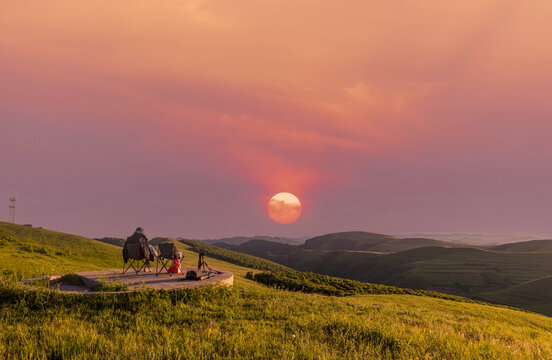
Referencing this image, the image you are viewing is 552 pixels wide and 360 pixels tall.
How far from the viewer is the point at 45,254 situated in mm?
23188

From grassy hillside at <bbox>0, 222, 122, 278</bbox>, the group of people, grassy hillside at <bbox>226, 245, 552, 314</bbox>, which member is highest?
the group of people

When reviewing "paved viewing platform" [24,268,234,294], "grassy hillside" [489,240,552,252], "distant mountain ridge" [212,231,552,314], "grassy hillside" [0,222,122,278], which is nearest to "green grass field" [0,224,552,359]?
"paved viewing platform" [24,268,234,294]

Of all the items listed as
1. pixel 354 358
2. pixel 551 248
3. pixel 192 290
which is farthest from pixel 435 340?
pixel 551 248

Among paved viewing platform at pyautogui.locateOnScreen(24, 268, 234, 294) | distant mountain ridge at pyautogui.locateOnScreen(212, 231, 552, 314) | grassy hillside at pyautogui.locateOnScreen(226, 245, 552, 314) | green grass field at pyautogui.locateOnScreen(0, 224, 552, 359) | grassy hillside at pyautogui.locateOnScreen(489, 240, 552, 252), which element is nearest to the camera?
green grass field at pyautogui.locateOnScreen(0, 224, 552, 359)

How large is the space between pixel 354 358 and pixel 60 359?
5.63m

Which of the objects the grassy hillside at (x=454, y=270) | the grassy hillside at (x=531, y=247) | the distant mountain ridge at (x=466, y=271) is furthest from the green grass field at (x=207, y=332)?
the grassy hillside at (x=531, y=247)

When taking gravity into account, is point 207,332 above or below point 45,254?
above

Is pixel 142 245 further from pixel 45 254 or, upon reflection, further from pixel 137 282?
pixel 45 254

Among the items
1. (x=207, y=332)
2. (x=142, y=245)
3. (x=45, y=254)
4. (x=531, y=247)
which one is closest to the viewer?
(x=207, y=332)

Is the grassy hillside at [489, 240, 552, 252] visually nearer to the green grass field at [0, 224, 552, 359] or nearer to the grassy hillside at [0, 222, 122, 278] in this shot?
the green grass field at [0, 224, 552, 359]

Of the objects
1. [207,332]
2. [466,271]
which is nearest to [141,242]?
[207,332]

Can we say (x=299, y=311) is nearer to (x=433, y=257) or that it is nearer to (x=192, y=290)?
(x=192, y=290)

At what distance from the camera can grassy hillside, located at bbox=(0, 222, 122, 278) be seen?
15.0 m

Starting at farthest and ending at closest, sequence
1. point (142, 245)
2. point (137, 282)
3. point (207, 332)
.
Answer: point (142, 245) < point (137, 282) < point (207, 332)
